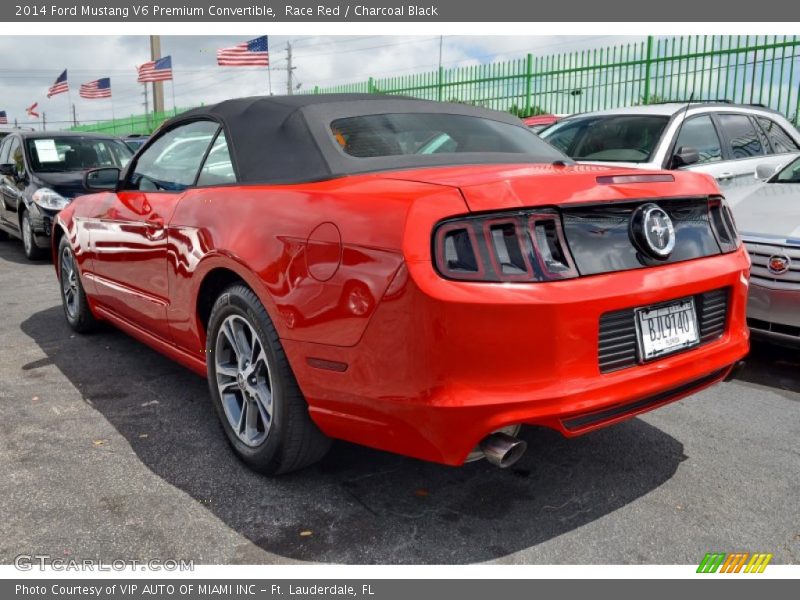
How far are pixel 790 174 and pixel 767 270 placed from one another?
1.61 m

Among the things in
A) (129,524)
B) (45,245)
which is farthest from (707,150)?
(45,245)

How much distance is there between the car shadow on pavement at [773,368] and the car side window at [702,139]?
211 centimetres

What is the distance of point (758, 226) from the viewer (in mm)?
4238

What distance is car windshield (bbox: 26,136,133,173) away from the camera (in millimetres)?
9018

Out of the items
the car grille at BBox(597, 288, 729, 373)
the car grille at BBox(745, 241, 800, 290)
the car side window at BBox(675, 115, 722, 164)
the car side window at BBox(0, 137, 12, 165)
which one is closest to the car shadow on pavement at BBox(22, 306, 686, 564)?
the car grille at BBox(597, 288, 729, 373)

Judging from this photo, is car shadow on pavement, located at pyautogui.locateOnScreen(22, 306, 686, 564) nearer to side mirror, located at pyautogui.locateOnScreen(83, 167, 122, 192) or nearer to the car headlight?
side mirror, located at pyautogui.locateOnScreen(83, 167, 122, 192)

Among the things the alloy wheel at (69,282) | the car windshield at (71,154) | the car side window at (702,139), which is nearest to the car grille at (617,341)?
the alloy wheel at (69,282)

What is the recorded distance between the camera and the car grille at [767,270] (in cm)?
393

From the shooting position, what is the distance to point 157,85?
22.3 metres

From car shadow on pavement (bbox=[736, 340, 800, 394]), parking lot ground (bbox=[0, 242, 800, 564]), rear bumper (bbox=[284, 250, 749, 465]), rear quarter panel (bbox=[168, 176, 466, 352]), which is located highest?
rear quarter panel (bbox=[168, 176, 466, 352])

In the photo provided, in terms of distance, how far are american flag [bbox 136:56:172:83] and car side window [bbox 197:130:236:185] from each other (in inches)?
807

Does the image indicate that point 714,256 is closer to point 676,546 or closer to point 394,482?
point 676,546

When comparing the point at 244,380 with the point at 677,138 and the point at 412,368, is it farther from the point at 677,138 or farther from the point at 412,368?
the point at 677,138

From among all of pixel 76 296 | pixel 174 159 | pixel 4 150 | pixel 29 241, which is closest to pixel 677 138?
pixel 174 159
